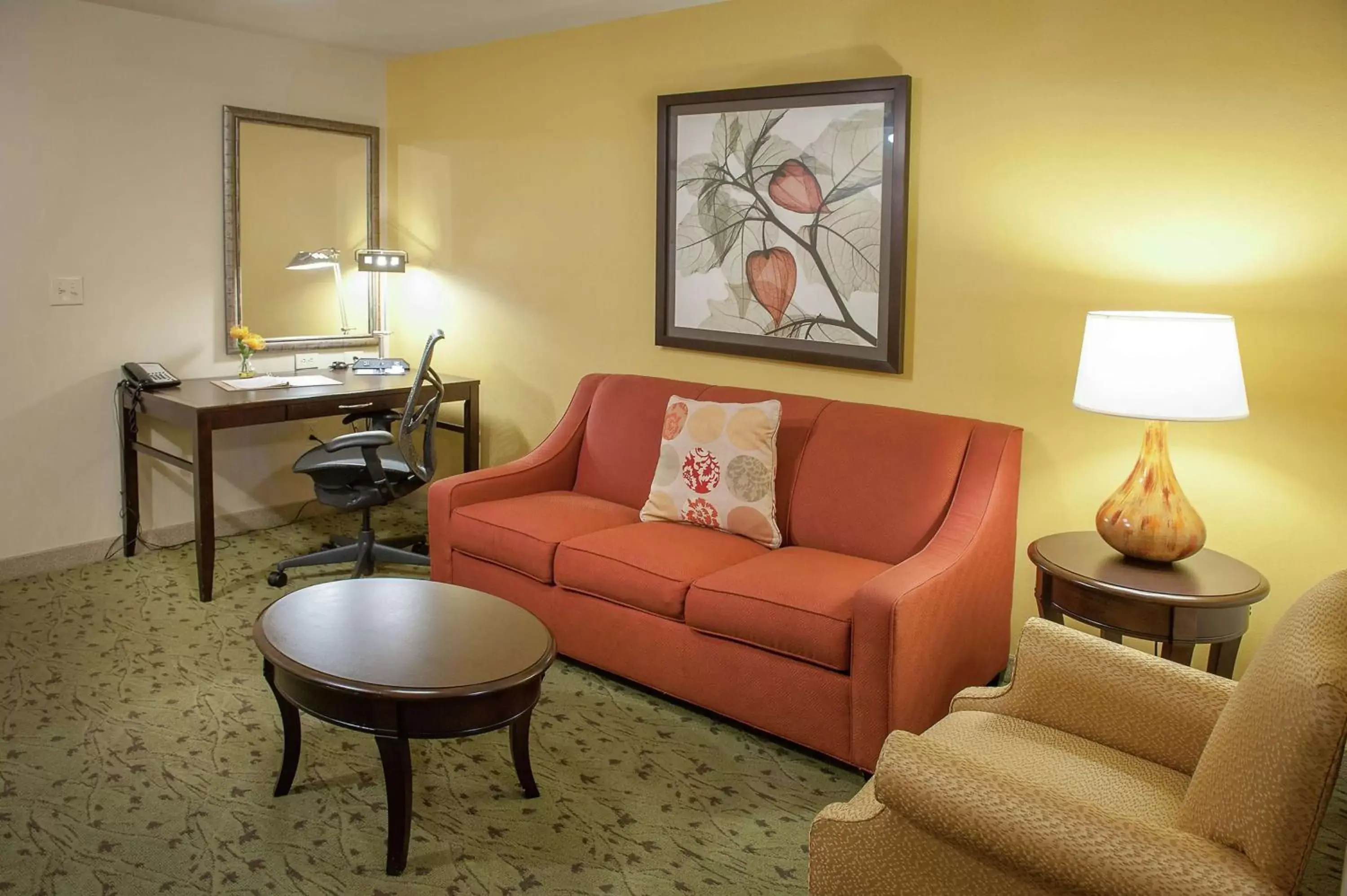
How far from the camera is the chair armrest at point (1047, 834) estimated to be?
4.93 ft

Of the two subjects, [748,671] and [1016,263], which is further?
[1016,263]

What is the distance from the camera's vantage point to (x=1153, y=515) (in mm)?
2654

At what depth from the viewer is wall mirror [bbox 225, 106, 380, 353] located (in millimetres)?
A: 4660

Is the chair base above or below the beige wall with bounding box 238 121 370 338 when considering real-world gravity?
below

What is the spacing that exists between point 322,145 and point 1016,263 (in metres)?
3.26

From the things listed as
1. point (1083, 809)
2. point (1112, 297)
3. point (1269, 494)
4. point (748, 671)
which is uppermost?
point (1112, 297)

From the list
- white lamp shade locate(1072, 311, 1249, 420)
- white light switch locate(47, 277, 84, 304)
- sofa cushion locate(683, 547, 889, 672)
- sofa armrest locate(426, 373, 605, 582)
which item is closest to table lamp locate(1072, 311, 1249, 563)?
white lamp shade locate(1072, 311, 1249, 420)

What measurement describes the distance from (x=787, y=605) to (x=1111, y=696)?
3.00 feet

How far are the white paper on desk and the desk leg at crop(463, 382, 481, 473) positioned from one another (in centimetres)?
57

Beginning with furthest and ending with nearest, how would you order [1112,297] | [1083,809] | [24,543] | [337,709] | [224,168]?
[224,168], [24,543], [1112,297], [337,709], [1083,809]

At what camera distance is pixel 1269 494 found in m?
2.91

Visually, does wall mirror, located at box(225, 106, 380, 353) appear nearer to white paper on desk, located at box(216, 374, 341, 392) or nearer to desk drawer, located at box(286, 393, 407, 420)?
white paper on desk, located at box(216, 374, 341, 392)

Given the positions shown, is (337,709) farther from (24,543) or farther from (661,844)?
(24,543)

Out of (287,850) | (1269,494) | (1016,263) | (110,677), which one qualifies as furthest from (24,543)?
(1269,494)
